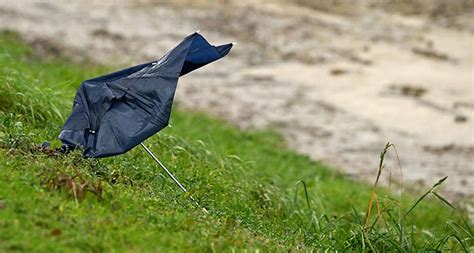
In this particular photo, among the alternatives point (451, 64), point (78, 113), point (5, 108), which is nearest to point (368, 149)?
point (451, 64)

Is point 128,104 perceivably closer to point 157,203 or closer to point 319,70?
point 157,203

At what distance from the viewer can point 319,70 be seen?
16219mm

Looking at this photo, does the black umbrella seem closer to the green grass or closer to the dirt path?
the green grass

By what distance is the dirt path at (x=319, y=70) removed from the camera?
42.3ft

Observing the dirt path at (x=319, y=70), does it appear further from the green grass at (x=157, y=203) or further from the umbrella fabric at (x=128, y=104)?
the umbrella fabric at (x=128, y=104)

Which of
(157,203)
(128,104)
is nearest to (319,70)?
(128,104)

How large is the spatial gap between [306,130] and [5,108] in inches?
256

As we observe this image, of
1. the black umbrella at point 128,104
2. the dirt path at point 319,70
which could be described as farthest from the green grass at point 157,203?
the dirt path at point 319,70

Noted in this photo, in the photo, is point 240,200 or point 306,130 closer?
point 240,200

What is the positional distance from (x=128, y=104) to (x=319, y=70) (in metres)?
10.5

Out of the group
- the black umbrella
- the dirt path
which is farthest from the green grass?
the dirt path

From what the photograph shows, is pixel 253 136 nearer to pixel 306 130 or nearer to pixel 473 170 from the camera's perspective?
pixel 306 130

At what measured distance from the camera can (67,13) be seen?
18094 millimetres

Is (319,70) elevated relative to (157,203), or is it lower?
lower
